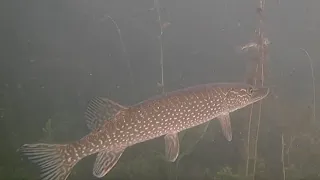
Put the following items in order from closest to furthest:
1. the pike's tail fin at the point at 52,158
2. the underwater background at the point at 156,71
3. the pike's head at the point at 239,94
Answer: the pike's tail fin at the point at 52,158
the pike's head at the point at 239,94
the underwater background at the point at 156,71

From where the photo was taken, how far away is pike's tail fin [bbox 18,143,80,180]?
189 centimetres

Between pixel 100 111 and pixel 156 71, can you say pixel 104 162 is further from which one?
pixel 156 71

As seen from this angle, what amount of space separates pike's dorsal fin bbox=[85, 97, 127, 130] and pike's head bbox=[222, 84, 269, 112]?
0.57 meters

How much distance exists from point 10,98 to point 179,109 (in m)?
1.70

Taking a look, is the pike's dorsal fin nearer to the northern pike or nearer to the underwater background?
the northern pike

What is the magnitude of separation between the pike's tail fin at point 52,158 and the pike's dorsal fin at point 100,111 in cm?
18

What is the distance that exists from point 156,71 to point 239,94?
1.21 m

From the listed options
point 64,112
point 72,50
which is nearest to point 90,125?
point 64,112

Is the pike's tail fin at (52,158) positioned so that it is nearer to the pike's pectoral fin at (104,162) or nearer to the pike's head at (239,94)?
the pike's pectoral fin at (104,162)

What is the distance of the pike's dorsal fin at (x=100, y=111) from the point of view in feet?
6.43

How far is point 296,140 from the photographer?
3.01 meters

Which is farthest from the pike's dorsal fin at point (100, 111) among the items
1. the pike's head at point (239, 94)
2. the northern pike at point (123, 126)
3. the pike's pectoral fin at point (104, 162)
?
the pike's head at point (239, 94)

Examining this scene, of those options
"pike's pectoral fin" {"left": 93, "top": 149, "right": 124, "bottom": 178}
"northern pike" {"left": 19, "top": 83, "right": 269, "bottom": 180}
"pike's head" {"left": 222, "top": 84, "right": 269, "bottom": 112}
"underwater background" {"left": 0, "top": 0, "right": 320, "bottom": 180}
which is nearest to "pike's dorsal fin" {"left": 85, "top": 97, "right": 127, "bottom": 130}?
"northern pike" {"left": 19, "top": 83, "right": 269, "bottom": 180}

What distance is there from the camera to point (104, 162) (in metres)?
1.96
